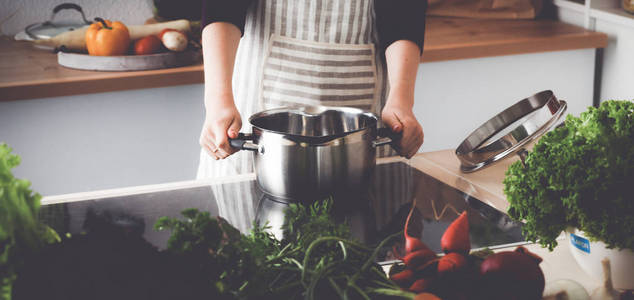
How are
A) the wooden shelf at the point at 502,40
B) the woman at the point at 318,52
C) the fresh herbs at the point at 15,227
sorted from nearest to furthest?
1. the fresh herbs at the point at 15,227
2. the woman at the point at 318,52
3. the wooden shelf at the point at 502,40

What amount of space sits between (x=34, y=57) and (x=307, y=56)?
3.79ft

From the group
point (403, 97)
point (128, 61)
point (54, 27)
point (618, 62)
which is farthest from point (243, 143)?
point (618, 62)

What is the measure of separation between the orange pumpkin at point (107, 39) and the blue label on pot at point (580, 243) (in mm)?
1584

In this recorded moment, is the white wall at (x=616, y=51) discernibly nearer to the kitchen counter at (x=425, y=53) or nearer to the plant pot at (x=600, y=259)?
the kitchen counter at (x=425, y=53)

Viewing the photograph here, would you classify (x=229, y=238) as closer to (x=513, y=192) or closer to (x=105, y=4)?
(x=513, y=192)

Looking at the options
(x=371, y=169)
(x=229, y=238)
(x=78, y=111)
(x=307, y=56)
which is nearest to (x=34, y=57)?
(x=78, y=111)

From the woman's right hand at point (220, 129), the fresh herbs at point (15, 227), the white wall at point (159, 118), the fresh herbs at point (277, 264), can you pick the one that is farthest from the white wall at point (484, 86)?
the fresh herbs at point (15, 227)

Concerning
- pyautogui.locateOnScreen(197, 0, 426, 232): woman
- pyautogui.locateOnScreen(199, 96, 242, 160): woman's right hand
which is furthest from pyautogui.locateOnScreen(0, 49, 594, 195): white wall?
pyautogui.locateOnScreen(199, 96, 242, 160): woman's right hand

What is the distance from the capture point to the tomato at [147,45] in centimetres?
198

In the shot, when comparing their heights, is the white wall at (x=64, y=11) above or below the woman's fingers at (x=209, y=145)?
above

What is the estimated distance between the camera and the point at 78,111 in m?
1.91

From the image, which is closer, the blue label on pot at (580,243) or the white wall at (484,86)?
the blue label on pot at (580,243)

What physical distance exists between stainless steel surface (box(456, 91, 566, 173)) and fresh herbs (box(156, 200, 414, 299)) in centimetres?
42

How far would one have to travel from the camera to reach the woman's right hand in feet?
3.19
